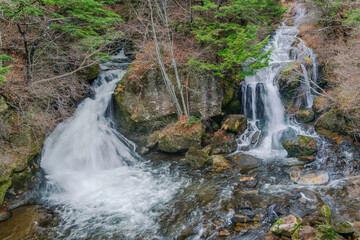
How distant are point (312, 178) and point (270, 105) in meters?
5.64

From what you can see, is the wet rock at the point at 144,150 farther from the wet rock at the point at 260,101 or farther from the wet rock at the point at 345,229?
the wet rock at the point at 345,229

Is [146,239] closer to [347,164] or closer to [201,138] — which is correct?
[201,138]

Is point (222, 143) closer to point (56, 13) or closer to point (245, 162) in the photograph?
point (245, 162)

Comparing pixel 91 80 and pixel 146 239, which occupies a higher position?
pixel 91 80

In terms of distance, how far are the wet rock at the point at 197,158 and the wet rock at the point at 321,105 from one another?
6356mm

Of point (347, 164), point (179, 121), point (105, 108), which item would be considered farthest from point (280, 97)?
point (105, 108)

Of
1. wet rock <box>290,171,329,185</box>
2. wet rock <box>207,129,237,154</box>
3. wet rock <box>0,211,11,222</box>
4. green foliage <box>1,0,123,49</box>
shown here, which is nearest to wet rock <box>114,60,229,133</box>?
wet rock <box>207,129,237,154</box>

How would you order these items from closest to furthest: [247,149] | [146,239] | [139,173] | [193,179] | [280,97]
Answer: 1. [146,239]
2. [193,179]
3. [139,173]
4. [247,149]
5. [280,97]

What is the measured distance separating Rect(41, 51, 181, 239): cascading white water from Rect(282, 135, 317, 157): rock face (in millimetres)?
4966

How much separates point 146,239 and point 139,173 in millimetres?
3785

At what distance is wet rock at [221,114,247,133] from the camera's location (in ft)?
34.3

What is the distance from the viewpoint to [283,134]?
1027 cm

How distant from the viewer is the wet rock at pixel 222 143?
9.74m

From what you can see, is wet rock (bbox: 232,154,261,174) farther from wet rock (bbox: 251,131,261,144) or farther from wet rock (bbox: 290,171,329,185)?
wet rock (bbox: 251,131,261,144)
